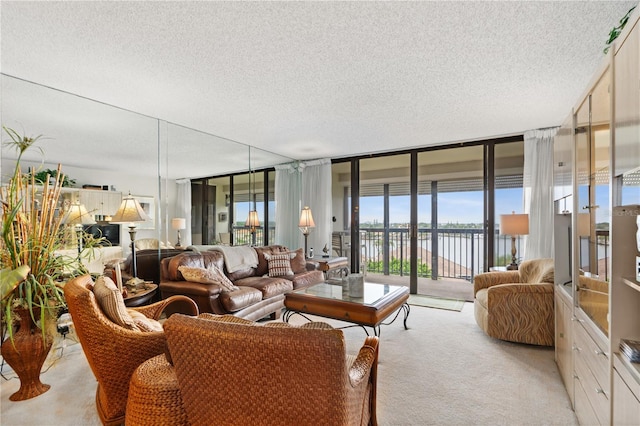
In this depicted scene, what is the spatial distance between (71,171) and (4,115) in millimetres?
670

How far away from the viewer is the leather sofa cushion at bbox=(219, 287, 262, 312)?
313cm

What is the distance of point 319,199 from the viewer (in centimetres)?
599

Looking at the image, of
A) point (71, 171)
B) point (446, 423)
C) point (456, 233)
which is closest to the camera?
point (446, 423)

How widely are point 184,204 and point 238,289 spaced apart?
1.63 m

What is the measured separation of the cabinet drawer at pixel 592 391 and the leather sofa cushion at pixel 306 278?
2.94 meters

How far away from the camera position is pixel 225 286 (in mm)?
3355

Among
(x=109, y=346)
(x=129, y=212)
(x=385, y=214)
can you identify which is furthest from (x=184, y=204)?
(x=385, y=214)

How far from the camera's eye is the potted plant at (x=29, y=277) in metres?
2.00

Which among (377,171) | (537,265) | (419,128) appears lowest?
(537,265)

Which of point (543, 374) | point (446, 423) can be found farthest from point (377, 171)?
point (446, 423)

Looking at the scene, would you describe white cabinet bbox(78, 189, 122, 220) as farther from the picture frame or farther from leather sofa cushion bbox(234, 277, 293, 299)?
leather sofa cushion bbox(234, 277, 293, 299)

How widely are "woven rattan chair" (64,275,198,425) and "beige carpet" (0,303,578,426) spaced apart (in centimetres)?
7

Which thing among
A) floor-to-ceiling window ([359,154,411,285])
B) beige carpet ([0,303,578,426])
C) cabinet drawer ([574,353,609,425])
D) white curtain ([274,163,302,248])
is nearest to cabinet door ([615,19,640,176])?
cabinet drawer ([574,353,609,425])

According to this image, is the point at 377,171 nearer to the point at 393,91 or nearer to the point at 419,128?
the point at 419,128
